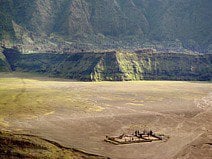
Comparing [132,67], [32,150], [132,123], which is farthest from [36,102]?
[132,67]

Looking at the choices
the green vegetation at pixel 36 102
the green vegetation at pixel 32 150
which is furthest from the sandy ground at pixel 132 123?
the green vegetation at pixel 32 150

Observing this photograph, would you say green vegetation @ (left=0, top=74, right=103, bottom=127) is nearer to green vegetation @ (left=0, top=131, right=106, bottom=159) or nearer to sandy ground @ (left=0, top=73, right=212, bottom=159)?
sandy ground @ (left=0, top=73, right=212, bottom=159)

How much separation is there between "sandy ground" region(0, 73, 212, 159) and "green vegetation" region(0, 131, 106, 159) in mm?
2978

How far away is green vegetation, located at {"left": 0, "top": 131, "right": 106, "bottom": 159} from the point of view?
48438mm

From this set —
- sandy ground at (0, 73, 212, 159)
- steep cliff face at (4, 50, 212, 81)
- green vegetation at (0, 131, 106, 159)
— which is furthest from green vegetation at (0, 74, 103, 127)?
steep cliff face at (4, 50, 212, 81)

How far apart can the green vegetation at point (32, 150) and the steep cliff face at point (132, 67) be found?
10448 cm

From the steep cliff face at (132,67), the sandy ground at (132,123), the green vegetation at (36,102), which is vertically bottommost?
the sandy ground at (132,123)

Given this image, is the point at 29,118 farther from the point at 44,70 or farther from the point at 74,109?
the point at 44,70

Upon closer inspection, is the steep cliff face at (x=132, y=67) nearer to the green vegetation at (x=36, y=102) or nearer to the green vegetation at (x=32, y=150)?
the green vegetation at (x=36, y=102)

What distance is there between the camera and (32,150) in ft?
164

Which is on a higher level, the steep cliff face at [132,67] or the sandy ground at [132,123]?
the steep cliff face at [132,67]

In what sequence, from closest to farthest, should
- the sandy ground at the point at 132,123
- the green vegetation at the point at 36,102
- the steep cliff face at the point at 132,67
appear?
the sandy ground at the point at 132,123
the green vegetation at the point at 36,102
the steep cliff face at the point at 132,67

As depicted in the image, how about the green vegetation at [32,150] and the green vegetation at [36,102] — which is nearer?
the green vegetation at [32,150]

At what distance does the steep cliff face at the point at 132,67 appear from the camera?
16461 centimetres
